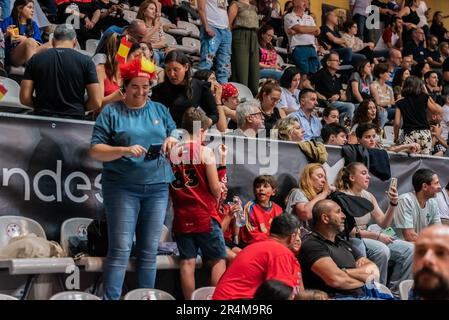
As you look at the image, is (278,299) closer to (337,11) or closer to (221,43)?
(221,43)

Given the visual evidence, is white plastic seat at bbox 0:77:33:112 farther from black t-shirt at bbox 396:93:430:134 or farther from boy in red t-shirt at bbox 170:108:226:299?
black t-shirt at bbox 396:93:430:134

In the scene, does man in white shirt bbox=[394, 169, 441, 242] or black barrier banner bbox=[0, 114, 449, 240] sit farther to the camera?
man in white shirt bbox=[394, 169, 441, 242]

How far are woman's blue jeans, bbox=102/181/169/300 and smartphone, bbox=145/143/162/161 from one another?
0.60ft

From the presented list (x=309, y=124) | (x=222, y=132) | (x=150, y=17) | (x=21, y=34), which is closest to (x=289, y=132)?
(x=222, y=132)

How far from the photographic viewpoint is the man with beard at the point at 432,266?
3.21 metres

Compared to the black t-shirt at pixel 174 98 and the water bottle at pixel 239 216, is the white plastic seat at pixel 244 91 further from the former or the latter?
the water bottle at pixel 239 216

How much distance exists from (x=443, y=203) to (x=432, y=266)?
5879mm

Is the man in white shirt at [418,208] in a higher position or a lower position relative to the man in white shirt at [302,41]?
lower

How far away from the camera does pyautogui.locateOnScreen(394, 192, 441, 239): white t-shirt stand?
817 centimetres

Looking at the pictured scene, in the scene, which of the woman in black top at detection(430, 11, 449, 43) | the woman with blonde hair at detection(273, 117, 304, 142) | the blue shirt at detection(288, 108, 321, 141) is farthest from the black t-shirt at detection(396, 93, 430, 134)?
the woman in black top at detection(430, 11, 449, 43)

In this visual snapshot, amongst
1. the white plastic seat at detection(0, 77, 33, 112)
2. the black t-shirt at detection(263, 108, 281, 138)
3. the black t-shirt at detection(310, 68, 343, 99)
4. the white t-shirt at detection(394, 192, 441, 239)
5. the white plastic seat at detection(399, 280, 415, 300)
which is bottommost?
the white plastic seat at detection(399, 280, 415, 300)

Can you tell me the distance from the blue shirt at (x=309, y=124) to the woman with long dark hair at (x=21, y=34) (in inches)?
104

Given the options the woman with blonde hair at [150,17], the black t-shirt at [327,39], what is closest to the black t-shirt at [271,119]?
the woman with blonde hair at [150,17]
